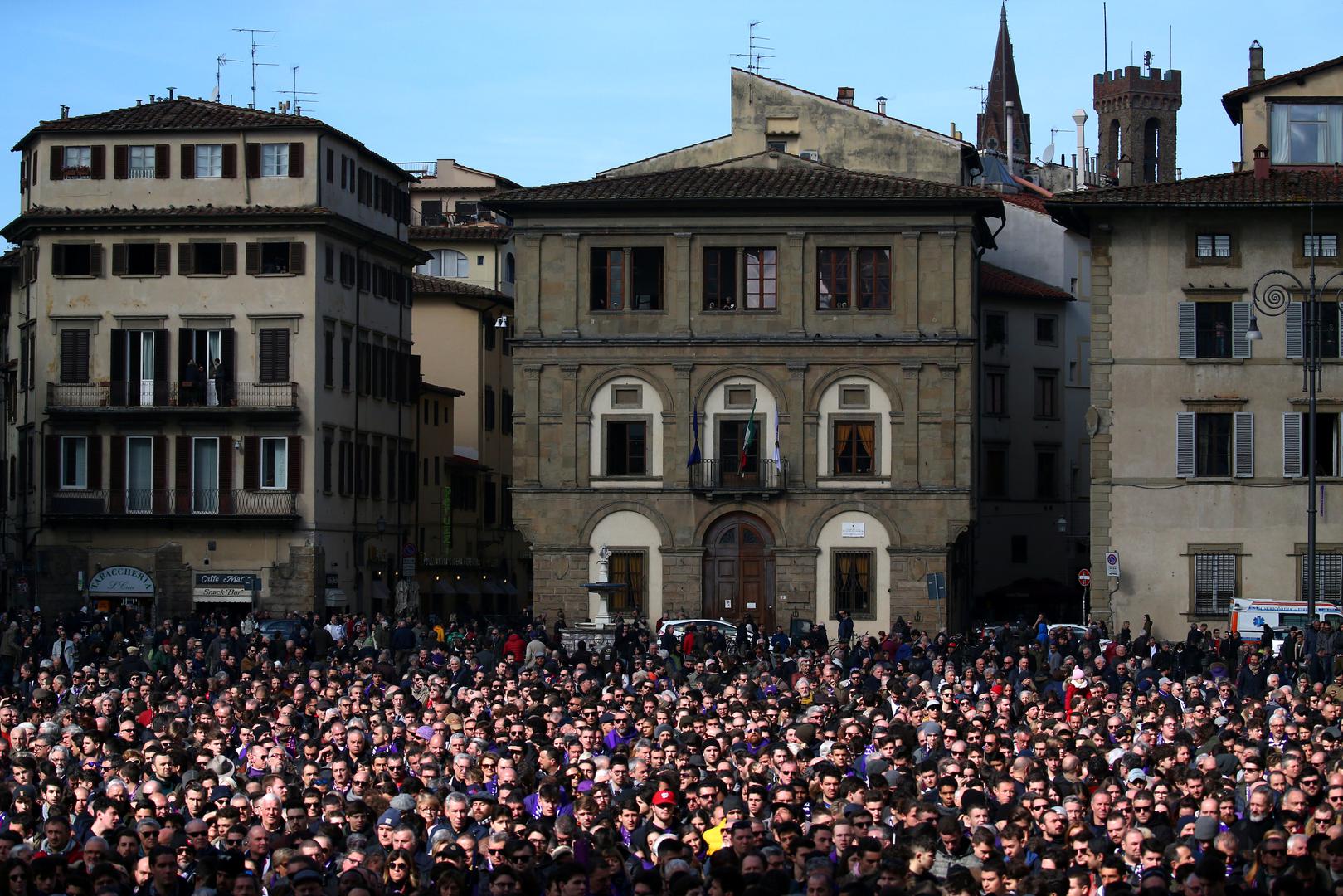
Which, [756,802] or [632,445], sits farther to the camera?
[632,445]

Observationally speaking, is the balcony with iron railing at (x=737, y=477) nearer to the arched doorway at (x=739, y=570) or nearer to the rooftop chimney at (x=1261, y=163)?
the arched doorway at (x=739, y=570)

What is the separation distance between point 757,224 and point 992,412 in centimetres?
1968

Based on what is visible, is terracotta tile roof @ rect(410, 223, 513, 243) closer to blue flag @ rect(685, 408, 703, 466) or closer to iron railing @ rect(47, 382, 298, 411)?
iron railing @ rect(47, 382, 298, 411)

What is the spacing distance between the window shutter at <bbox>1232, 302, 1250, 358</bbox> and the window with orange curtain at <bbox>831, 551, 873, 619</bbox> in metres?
9.12

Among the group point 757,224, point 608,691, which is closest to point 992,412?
point 757,224

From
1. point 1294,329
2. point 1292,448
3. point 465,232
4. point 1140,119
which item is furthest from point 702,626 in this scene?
point 1140,119

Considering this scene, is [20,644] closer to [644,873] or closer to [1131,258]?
[1131,258]

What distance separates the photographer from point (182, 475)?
5941 cm

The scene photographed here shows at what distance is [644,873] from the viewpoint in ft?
46.6

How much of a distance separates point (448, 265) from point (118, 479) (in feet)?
69.0

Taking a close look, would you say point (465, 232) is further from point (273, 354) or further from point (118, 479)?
point (118, 479)

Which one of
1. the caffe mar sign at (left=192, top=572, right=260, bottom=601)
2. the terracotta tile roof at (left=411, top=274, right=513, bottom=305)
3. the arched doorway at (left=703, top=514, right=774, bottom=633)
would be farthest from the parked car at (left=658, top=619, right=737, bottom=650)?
the terracotta tile roof at (left=411, top=274, right=513, bottom=305)

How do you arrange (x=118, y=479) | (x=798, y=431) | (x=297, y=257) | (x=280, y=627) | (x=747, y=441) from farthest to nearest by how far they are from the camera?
(x=297, y=257), (x=118, y=479), (x=798, y=431), (x=747, y=441), (x=280, y=627)

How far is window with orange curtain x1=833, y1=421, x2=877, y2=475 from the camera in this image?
54.2 m
